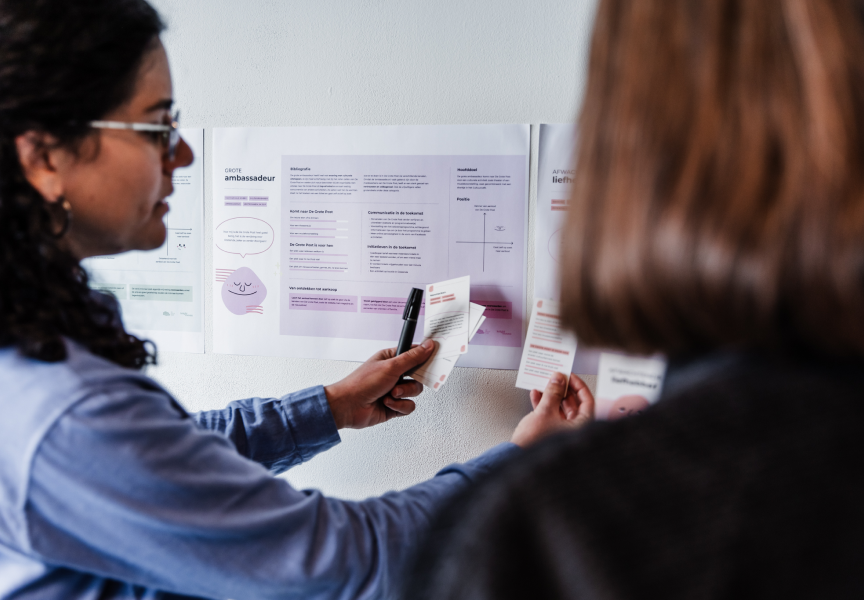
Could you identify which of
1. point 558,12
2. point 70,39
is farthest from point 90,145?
point 558,12

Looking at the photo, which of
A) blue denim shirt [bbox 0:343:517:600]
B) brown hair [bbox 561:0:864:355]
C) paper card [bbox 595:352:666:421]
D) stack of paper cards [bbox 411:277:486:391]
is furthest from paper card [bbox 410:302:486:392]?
brown hair [bbox 561:0:864:355]

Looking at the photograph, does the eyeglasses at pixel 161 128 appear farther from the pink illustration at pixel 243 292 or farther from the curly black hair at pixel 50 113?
the pink illustration at pixel 243 292

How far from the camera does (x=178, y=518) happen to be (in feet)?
1.46

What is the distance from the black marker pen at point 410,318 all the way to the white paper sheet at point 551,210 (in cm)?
20

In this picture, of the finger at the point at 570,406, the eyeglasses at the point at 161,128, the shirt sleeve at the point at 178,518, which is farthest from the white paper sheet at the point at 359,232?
the shirt sleeve at the point at 178,518

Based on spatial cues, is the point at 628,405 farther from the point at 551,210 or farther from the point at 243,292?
the point at 243,292

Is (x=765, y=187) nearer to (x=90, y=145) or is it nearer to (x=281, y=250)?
(x=90, y=145)

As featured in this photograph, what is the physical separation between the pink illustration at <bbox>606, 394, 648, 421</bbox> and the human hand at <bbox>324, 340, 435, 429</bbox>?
298mm

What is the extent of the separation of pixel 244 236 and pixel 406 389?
415mm

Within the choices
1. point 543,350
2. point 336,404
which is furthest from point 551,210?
point 336,404

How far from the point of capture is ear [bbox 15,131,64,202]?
0.48m

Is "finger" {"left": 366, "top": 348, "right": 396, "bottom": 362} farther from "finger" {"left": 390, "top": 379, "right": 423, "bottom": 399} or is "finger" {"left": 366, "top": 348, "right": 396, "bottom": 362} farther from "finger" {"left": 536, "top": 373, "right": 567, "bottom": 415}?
"finger" {"left": 536, "top": 373, "right": 567, "bottom": 415}

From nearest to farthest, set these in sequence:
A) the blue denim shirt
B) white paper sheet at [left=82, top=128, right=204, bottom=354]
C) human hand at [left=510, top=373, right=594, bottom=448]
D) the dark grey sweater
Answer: the dark grey sweater → the blue denim shirt → human hand at [left=510, top=373, right=594, bottom=448] → white paper sheet at [left=82, top=128, right=204, bottom=354]

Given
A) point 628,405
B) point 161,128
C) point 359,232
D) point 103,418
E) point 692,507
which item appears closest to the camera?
point 692,507
